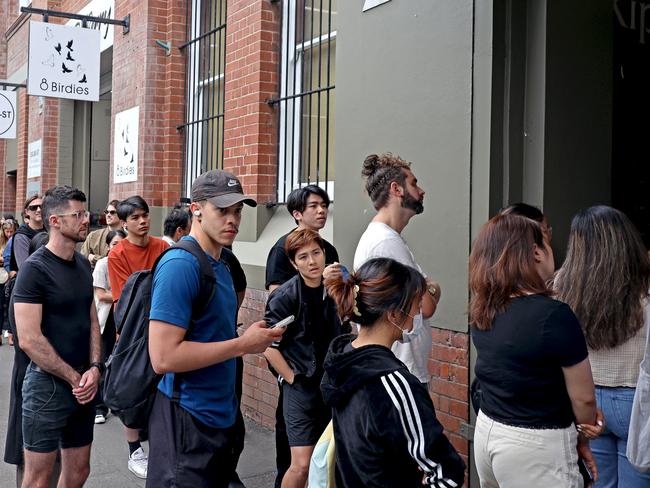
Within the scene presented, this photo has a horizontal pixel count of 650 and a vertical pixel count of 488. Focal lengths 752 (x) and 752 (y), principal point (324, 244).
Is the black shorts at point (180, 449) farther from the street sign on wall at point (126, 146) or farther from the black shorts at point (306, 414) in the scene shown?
the street sign on wall at point (126, 146)

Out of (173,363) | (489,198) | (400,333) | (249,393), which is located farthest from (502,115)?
(249,393)

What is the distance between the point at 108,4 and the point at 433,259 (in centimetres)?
868

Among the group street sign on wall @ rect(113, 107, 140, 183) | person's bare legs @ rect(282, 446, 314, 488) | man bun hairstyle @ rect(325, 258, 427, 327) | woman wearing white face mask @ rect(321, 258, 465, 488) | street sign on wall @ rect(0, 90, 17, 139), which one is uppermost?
street sign on wall @ rect(0, 90, 17, 139)

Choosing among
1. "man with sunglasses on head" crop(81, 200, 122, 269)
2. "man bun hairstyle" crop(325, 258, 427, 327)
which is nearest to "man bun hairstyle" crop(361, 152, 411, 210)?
"man bun hairstyle" crop(325, 258, 427, 327)

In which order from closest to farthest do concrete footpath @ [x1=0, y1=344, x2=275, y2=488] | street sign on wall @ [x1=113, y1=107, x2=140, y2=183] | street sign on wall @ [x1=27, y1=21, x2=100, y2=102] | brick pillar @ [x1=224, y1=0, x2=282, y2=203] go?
1. concrete footpath @ [x1=0, y1=344, x2=275, y2=488]
2. brick pillar @ [x1=224, y1=0, x2=282, y2=203]
3. street sign on wall @ [x1=113, y1=107, x2=140, y2=183]
4. street sign on wall @ [x1=27, y1=21, x2=100, y2=102]

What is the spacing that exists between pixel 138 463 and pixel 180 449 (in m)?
3.04

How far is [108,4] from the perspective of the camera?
38.1 feet

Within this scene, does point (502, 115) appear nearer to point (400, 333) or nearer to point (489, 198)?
point (489, 198)

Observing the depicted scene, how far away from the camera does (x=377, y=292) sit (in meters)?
2.71

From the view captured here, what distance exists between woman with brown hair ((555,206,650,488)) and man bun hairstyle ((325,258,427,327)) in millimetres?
1004

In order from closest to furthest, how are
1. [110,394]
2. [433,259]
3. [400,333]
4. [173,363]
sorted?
[400,333] < [173,363] < [110,394] < [433,259]

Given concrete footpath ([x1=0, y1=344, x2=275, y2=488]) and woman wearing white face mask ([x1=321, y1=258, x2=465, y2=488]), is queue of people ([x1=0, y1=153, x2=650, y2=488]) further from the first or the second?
concrete footpath ([x1=0, y1=344, x2=275, y2=488])

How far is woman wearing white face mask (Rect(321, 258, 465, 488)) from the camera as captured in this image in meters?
2.49

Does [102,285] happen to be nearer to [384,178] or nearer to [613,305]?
[384,178]
